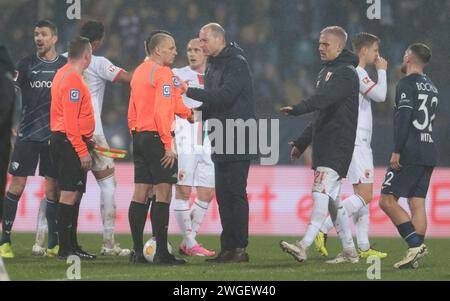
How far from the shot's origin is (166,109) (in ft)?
30.1

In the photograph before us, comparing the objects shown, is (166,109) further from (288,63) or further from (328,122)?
(288,63)

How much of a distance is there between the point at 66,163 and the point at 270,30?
7263 mm

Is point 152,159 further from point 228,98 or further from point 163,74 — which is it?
point 228,98

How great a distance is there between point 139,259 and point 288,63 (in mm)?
7156

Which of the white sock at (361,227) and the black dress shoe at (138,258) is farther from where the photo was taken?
the white sock at (361,227)

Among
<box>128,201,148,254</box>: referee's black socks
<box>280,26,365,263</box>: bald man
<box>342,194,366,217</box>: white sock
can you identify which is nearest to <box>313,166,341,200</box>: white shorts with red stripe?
<box>280,26,365,263</box>: bald man

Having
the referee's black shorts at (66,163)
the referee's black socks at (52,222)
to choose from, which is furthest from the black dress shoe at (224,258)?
the referee's black socks at (52,222)

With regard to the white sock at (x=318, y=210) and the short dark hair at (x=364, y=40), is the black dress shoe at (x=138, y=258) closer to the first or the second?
the white sock at (x=318, y=210)

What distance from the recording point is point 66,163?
31.9 ft

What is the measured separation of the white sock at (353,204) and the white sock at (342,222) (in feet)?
1.38

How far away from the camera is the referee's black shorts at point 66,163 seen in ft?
31.9
